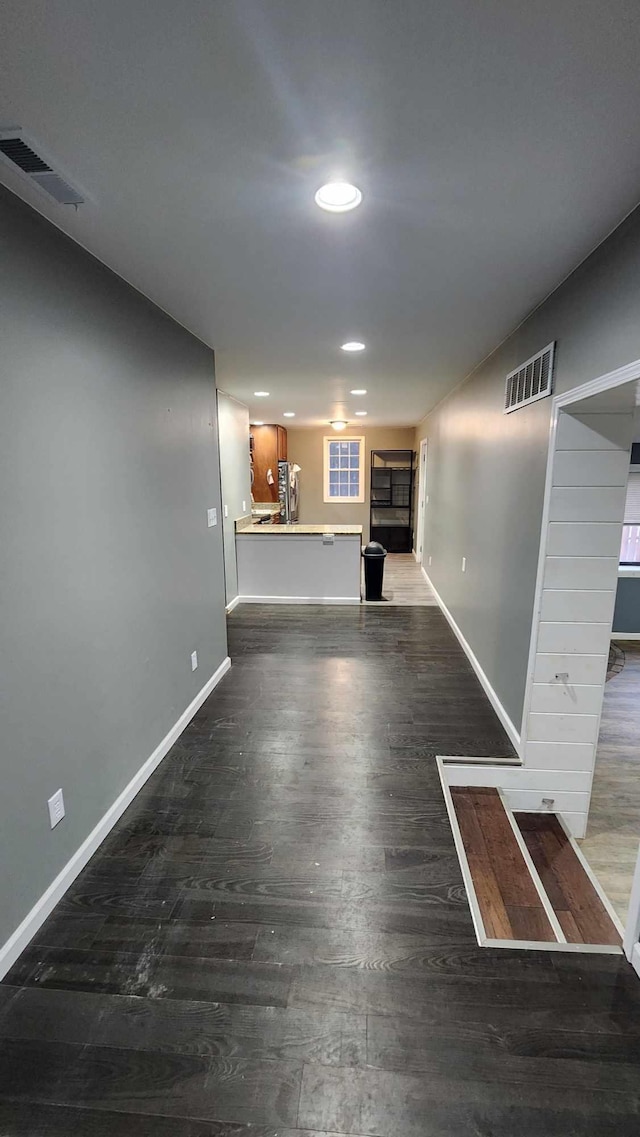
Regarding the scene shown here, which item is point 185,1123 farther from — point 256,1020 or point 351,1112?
point 351,1112

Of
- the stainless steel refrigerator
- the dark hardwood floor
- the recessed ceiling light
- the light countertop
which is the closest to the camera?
the dark hardwood floor

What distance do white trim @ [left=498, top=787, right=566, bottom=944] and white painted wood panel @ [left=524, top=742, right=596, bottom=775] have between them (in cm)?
27

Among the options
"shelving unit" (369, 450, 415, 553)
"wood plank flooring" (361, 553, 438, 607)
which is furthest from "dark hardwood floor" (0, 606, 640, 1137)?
"shelving unit" (369, 450, 415, 553)

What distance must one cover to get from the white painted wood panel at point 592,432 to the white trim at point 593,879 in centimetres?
196

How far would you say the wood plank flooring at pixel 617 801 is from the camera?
91.2 inches

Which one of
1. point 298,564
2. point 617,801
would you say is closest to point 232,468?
point 298,564

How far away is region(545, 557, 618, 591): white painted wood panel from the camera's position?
2.27 metres

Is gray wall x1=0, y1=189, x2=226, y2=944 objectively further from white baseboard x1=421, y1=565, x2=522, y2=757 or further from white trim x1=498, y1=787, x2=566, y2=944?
white baseboard x1=421, y1=565, x2=522, y2=757

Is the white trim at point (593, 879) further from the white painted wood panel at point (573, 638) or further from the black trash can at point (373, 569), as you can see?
the black trash can at point (373, 569)

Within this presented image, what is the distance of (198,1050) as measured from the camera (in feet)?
4.27

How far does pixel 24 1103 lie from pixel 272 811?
118cm

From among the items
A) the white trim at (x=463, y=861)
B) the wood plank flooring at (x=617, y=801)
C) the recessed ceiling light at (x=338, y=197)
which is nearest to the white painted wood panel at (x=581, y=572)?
the white trim at (x=463, y=861)

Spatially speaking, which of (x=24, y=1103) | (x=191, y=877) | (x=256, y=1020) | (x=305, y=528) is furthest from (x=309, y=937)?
(x=305, y=528)

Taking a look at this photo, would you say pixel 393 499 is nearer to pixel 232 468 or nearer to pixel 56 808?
pixel 232 468
